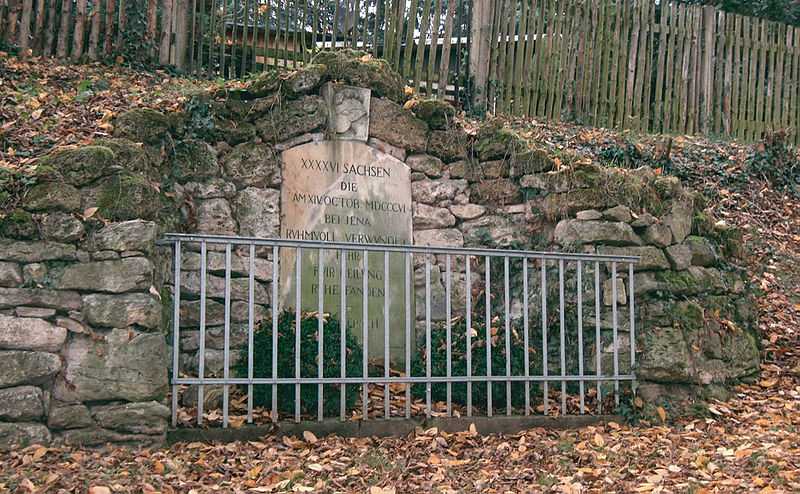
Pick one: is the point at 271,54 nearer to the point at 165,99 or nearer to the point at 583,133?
the point at 165,99

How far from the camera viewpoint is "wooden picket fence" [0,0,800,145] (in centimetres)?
849

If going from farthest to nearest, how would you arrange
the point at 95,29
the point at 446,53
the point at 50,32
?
the point at 446,53
the point at 95,29
the point at 50,32

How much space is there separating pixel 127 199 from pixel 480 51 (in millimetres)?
5619

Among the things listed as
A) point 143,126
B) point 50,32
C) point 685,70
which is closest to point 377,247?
point 143,126

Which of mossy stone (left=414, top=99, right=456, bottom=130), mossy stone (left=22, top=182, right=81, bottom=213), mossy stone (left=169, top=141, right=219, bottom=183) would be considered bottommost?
mossy stone (left=22, top=182, right=81, bottom=213)

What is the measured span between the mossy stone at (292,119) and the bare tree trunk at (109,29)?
3.43 m

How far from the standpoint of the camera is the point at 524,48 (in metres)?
9.44

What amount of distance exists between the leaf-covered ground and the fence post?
3.73m

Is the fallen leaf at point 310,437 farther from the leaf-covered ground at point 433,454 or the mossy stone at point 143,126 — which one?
the mossy stone at point 143,126

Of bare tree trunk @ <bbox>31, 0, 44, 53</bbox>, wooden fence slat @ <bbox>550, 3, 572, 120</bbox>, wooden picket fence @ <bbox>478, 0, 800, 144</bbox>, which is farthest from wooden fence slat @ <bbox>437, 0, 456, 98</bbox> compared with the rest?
bare tree trunk @ <bbox>31, 0, 44, 53</bbox>

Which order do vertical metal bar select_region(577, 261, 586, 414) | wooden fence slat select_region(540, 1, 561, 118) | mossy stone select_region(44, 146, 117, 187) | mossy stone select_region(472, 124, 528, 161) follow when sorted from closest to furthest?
mossy stone select_region(44, 146, 117, 187) → vertical metal bar select_region(577, 261, 586, 414) → mossy stone select_region(472, 124, 528, 161) → wooden fence slat select_region(540, 1, 561, 118)

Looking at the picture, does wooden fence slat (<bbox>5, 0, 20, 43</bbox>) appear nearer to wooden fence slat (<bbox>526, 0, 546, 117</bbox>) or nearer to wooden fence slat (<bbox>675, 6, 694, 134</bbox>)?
wooden fence slat (<bbox>526, 0, 546, 117</bbox>)

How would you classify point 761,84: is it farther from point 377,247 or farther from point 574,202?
point 377,247

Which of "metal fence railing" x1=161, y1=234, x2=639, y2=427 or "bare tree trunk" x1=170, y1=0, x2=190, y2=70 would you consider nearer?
"metal fence railing" x1=161, y1=234, x2=639, y2=427
